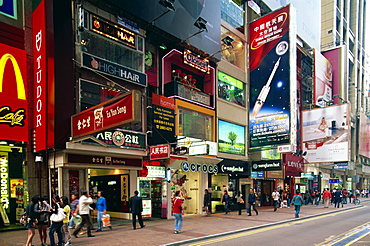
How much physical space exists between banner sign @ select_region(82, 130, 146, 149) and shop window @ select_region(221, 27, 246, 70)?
11.5 metres

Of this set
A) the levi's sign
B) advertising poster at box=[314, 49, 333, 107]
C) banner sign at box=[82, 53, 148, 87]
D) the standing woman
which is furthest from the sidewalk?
advertising poster at box=[314, 49, 333, 107]

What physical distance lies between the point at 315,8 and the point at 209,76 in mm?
24298

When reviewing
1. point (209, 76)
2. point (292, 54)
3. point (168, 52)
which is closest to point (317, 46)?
point (292, 54)

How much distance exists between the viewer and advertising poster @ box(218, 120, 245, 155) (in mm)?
22516

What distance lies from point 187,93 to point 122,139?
626cm

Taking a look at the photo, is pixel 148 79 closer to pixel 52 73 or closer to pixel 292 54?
pixel 52 73

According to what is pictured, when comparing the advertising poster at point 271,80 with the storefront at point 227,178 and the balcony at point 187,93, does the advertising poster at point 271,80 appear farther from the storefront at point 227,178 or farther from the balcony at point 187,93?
the balcony at point 187,93

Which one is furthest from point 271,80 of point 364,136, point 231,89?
point 364,136

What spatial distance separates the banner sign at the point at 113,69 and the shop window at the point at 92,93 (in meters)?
0.76

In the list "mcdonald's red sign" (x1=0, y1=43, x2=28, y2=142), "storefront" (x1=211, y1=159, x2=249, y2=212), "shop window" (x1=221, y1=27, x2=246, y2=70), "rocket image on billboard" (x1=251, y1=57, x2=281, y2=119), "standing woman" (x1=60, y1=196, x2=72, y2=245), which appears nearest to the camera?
"standing woman" (x1=60, y1=196, x2=72, y2=245)

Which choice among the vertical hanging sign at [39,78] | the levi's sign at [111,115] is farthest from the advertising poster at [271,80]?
the vertical hanging sign at [39,78]

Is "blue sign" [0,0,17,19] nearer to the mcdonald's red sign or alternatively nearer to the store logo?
the mcdonald's red sign

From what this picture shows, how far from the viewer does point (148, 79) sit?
59.0ft

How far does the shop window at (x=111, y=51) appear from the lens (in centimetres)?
1463
